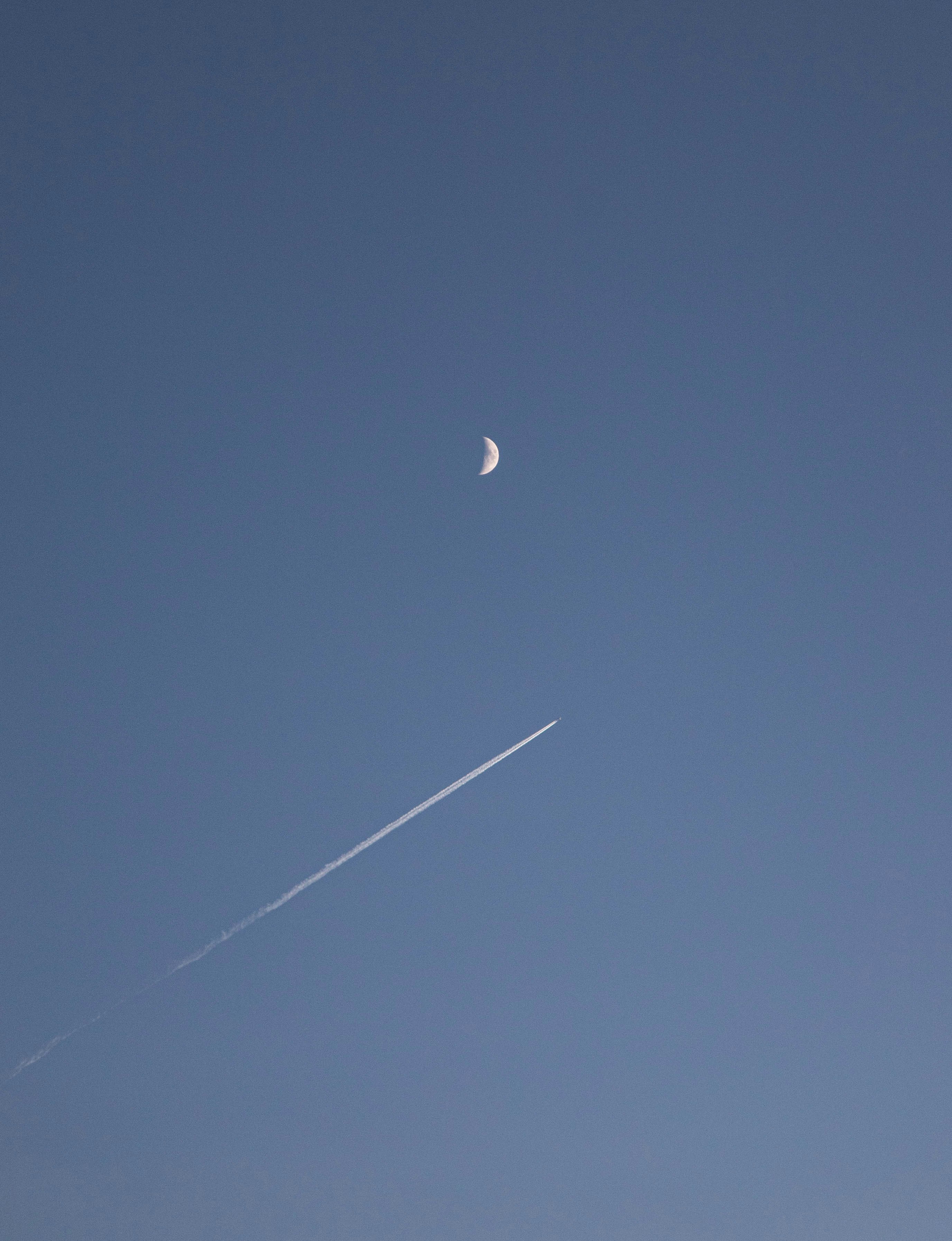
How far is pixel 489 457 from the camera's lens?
3616 cm

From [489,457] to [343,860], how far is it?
2696cm

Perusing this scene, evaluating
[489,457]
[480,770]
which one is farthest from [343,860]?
[489,457]

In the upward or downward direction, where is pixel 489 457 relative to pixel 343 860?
upward

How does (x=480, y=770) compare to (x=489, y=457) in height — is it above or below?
below

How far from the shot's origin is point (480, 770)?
3962 cm

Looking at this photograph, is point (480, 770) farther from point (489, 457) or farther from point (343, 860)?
point (489, 457)

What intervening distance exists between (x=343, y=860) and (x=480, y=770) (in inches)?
433

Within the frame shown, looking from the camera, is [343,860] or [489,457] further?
[343,860]

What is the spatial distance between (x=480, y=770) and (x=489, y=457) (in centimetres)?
1885

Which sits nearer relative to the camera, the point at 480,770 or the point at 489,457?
the point at 489,457
